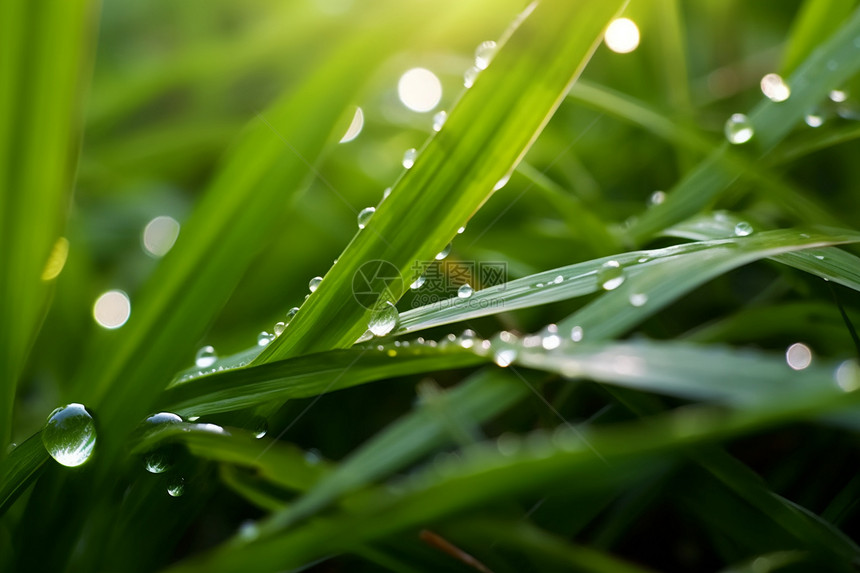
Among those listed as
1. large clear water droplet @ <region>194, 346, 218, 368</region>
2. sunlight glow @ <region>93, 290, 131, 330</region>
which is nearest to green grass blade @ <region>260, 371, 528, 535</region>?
large clear water droplet @ <region>194, 346, 218, 368</region>

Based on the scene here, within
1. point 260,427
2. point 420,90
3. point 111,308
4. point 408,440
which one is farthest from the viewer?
point 420,90

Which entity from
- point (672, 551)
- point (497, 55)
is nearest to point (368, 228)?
point (497, 55)

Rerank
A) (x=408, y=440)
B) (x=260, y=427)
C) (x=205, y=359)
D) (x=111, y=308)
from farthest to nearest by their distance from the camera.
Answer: (x=111, y=308) < (x=205, y=359) < (x=260, y=427) < (x=408, y=440)

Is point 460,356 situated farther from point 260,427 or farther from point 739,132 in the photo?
point 739,132

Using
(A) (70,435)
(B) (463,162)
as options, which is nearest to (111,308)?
(A) (70,435)

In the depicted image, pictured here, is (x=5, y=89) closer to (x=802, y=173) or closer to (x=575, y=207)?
(x=575, y=207)

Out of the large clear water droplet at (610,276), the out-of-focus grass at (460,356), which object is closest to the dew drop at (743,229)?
the out-of-focus grass at (460,356)
